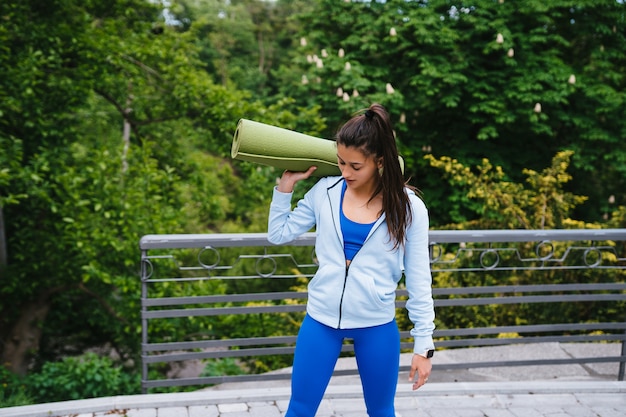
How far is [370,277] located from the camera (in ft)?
7.34

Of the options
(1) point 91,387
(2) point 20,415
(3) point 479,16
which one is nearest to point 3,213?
(1) point 91,387

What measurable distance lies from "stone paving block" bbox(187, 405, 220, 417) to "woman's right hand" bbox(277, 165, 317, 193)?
5.59 feet

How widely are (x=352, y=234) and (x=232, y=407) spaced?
179cm

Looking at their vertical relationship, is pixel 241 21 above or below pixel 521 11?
above

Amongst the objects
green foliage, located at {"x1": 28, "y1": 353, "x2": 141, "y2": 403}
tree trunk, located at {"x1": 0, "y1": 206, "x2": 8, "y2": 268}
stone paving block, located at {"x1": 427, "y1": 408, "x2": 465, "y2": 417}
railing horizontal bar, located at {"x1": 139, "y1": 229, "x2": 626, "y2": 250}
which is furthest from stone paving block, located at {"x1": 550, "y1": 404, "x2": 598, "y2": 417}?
tree trunk, located at {"x1": 0, "y1": 206, "x2": 8, "y2": 268}

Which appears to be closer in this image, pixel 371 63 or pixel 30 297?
pixel 30 297

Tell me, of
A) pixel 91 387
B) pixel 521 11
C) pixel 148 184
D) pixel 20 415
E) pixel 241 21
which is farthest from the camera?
pixel 241 21

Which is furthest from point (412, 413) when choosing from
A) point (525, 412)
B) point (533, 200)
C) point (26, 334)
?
point (26, 334)

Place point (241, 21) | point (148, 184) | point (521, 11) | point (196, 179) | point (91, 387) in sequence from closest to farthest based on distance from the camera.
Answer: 1. point (91, 387)
2. point (148, 184)
3. point (196, 179)
4. point (521, 11)
5. point (241, 21)

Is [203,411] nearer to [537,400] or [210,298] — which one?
[210,298]

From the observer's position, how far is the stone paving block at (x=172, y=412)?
3.42 m

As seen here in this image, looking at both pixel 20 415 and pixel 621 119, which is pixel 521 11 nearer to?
pixel 621 119

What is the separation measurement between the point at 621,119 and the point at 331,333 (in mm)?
11794

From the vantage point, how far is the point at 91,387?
19.0 feet
